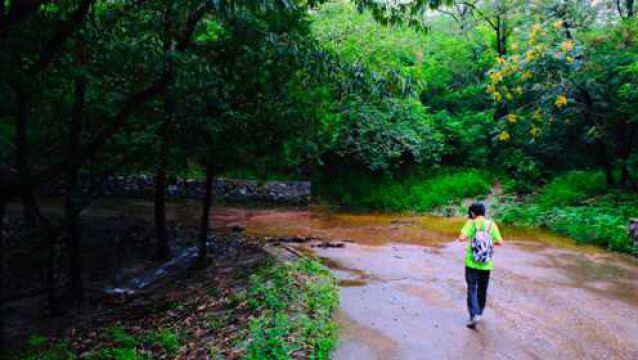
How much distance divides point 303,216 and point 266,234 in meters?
3.51

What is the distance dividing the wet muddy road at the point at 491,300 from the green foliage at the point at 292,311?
0.27 metres

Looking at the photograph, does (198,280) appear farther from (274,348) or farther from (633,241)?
(633,241)

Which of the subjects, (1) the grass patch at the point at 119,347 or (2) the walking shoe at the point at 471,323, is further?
(2) the walking shoe at the point at 471,323

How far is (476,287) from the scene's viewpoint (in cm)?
616

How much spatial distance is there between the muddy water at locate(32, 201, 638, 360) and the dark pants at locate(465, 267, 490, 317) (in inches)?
10.4

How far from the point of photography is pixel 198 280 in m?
9.24

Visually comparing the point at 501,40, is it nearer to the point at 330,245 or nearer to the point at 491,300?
the point at 330,245

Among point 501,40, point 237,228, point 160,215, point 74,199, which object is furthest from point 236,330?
point 501,40

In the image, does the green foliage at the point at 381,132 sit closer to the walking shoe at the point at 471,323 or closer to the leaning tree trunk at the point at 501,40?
the leaning tree trunk at the point at 501,40

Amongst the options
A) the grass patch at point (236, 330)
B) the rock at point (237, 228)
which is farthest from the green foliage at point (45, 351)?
the rock at point (237, 228)

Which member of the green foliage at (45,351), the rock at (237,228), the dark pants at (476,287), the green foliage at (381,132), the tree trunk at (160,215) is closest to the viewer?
the green foliage at (45,351)

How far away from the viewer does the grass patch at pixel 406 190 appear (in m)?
19.2

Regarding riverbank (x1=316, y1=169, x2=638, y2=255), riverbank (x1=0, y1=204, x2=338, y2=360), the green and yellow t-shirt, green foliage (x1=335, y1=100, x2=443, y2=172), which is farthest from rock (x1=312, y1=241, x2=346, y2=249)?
green foliage (x1=335, y1=100, x2=443, y2=172)

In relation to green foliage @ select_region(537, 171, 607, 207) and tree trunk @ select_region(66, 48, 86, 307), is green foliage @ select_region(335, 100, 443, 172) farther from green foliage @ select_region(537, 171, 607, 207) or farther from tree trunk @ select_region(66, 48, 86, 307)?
tree trunk @ select_region(66, 48, 86, 307)
